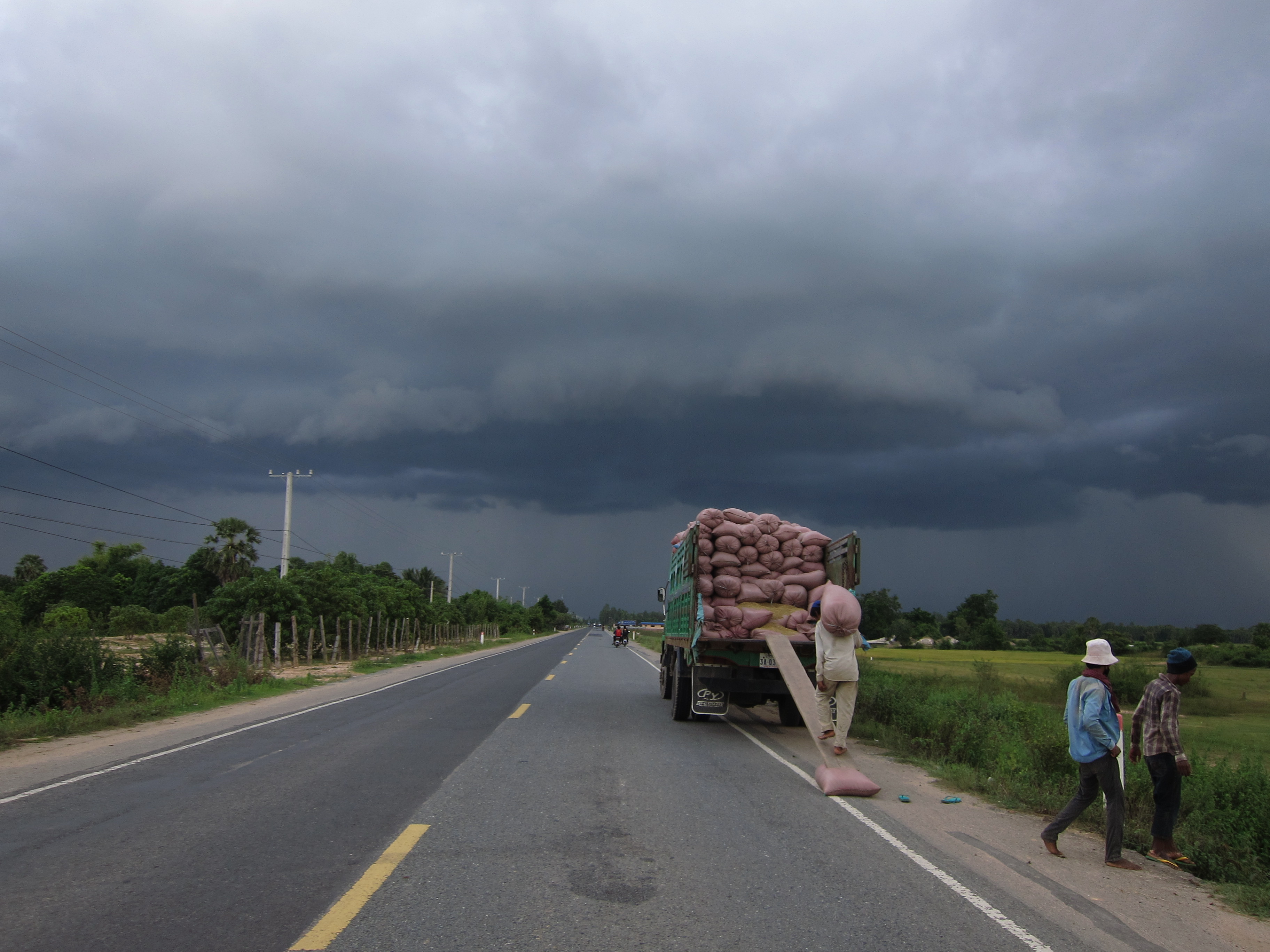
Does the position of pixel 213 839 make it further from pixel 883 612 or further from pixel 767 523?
pixel 883 612

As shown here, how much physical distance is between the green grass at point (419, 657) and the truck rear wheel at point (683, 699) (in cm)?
1765

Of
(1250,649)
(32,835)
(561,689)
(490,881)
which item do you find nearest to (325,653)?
(561,689)

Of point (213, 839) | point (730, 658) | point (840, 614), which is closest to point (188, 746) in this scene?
point (213, 839)

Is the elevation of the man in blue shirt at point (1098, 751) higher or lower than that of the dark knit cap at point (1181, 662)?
lower

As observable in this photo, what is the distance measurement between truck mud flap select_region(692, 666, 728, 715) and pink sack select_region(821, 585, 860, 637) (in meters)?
3.61

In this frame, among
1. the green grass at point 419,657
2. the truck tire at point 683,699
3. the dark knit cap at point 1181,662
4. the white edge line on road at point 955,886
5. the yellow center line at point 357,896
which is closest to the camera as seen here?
the yellow center line at point 357,896

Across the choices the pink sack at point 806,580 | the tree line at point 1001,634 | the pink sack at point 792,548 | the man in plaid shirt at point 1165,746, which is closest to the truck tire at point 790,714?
the pink sack at point 806,580

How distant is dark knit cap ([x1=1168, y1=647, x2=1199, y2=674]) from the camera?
6.46 metres

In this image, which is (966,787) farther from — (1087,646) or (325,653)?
(325,653)

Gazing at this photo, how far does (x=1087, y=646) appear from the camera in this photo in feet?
21.5

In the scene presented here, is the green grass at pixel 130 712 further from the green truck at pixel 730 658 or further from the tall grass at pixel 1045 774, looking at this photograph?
the tall grass at pixel 1045 774

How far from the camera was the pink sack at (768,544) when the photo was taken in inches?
504

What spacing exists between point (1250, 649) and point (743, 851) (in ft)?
265

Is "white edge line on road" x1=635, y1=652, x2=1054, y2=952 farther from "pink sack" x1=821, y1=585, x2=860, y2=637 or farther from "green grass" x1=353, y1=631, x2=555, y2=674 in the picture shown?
"green grass" x1=353, y1=631, x2=555, y2=674
